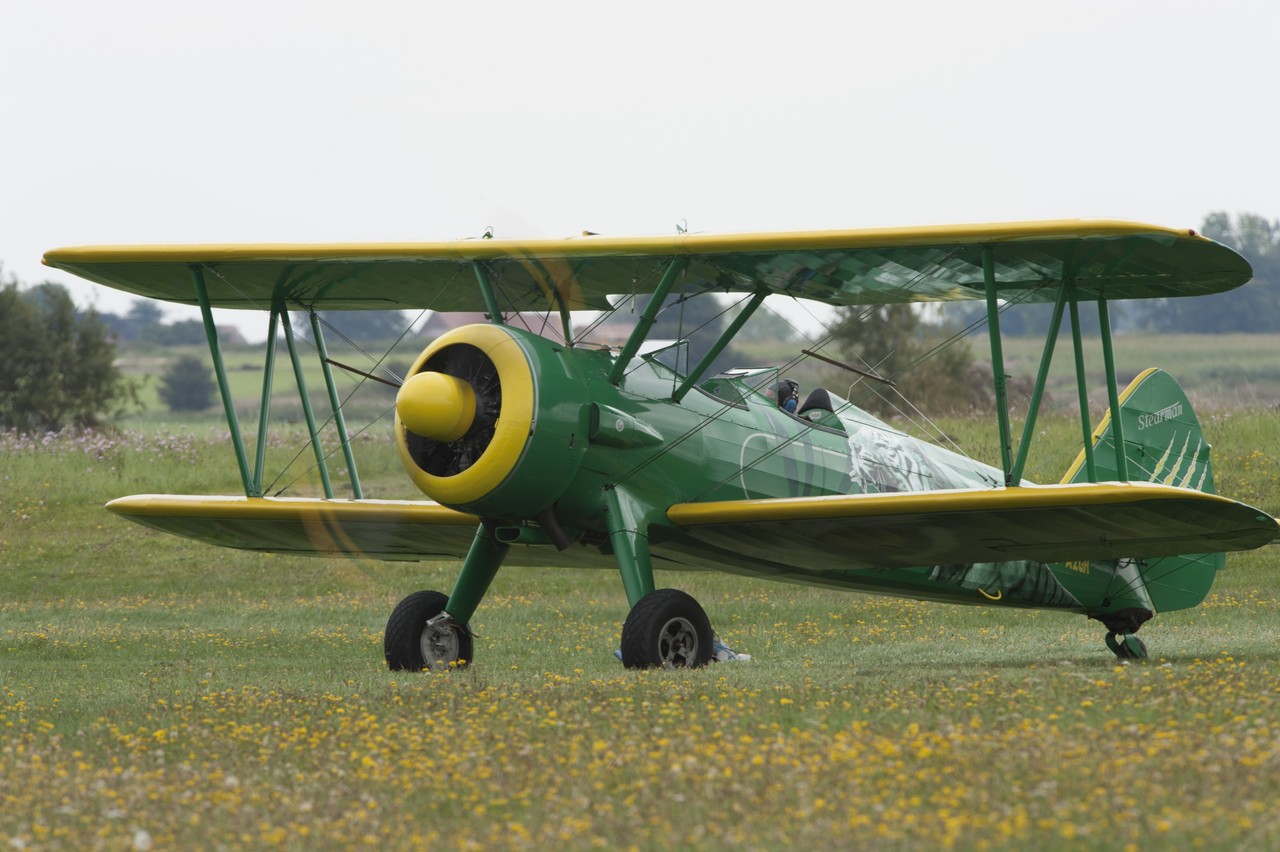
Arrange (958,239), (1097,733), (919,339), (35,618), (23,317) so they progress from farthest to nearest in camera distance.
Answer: (919,339)
(23,317)
(35,618)
(958,239)
(1097,733)

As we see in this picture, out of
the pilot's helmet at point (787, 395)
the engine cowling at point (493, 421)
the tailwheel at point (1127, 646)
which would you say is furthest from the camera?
the tailwheel at point (1127, 646)

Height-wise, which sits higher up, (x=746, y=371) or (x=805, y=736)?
(x=746, y=371)

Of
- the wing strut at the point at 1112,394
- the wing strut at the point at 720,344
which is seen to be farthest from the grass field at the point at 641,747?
the wing strut at the point at 720,344

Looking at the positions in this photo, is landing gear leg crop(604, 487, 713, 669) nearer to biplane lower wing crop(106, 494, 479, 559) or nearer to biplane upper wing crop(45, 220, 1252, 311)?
biplane lower wing crop(106, 494, 479, 559)

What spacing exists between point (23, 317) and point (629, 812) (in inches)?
1461

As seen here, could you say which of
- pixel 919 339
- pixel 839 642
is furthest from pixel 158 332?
pixel 839 642

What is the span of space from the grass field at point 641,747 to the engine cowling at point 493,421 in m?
1.24

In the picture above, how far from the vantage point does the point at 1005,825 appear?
5.20m

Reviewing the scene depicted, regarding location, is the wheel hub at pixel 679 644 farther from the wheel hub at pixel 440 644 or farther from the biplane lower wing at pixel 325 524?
the wheel hub at pixel 440 644

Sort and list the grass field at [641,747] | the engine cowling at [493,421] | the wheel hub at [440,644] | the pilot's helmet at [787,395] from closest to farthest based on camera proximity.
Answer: the grass field at [641,747] → the engine cowling at [493,421] → the wheel hub at [440,644] → the pilot's helmet at [787,395]

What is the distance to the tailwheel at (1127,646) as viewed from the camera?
42.0 feet

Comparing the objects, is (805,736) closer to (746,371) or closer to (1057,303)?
(1057,303)

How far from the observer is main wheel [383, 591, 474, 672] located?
448 inches

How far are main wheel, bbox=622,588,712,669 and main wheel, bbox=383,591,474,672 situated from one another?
196cm
